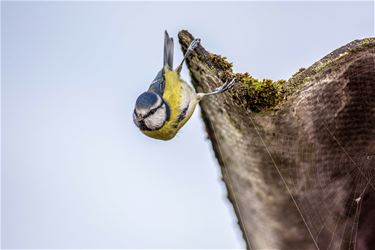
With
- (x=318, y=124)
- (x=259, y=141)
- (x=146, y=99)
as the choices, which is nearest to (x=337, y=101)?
(x=318, y=124)

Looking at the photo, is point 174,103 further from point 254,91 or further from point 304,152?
point 304,152

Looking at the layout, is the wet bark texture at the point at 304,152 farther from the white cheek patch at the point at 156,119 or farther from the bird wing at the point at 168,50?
the bird wing at the point at 168,50

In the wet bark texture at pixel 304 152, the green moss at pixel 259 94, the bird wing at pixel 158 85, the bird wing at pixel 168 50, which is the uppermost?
the bird wing at pixel 168 50

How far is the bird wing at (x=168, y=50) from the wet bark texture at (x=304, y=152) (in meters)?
1.07

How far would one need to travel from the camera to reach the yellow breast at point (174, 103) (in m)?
4.69

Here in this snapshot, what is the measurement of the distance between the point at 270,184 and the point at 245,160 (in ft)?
0.77

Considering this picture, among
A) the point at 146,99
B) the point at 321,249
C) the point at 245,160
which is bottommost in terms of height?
the point at 321,249

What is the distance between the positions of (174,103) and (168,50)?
606 millimetres

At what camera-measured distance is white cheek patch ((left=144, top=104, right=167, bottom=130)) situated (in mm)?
4551

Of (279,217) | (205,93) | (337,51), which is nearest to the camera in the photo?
(279,217)

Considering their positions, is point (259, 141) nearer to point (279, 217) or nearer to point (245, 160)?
point (245, 160)

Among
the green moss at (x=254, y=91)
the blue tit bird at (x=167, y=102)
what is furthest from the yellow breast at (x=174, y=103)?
the green moss at (x=254, y=91)

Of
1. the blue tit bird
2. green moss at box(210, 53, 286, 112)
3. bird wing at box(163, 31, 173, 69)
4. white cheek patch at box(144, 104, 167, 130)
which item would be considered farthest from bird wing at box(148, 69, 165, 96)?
green moss at box(210, 53, 286, 112)

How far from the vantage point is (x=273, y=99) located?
4.01 meters
